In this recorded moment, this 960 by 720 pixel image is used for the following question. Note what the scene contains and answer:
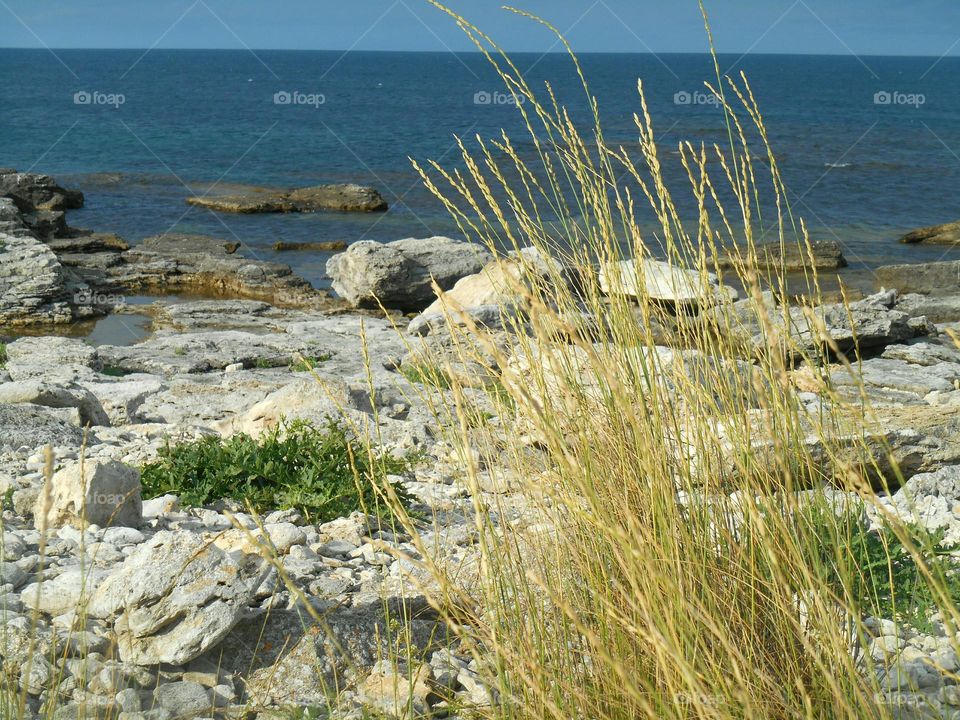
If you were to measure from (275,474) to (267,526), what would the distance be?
61cm

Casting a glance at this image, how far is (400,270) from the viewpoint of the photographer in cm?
1344

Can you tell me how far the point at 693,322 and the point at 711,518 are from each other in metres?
0.65

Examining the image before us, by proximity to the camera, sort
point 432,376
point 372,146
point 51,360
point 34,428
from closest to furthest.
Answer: point 432,376 → point 34,428 → point 51,360 → point 372,146

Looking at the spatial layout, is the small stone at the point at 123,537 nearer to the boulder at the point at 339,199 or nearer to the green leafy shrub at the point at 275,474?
the green leafy shrub at the point at 275,474

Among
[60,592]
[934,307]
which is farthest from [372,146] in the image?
[60,592]

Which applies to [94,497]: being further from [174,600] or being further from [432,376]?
[432,376]

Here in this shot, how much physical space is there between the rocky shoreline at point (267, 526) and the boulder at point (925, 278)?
568 cm

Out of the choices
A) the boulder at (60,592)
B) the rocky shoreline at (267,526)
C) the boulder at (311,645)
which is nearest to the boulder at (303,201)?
the rocky shoreline at (267,526)

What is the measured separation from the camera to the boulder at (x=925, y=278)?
1464cm

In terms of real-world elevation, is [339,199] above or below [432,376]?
above

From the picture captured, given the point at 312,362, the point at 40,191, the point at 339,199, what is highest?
the point at 40,191

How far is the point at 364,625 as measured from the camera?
2949 mm

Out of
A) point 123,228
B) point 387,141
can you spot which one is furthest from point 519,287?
point 387,141

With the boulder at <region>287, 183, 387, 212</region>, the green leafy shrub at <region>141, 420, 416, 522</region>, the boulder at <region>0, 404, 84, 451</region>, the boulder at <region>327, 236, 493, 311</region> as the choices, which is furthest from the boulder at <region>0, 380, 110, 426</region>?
the boulder at <region>287, 183, 387, 212</region>
